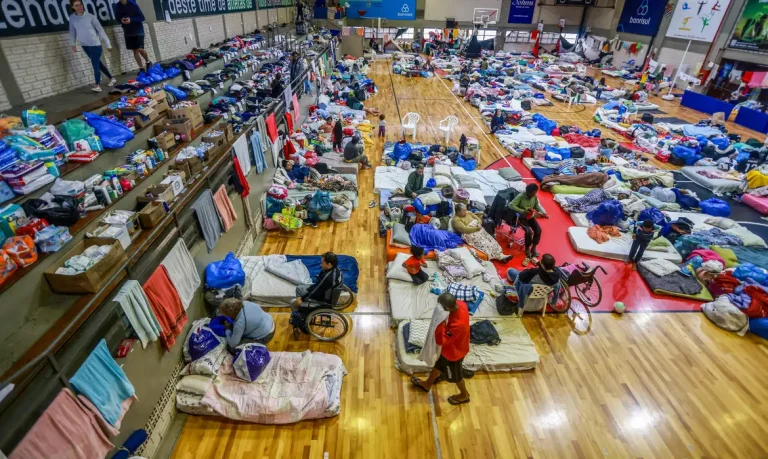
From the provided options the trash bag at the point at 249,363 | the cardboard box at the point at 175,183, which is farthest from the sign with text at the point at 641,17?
the trash bag at the point at 249,363

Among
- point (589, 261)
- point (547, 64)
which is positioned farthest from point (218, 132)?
point (547, 64)

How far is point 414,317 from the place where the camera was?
5516mm

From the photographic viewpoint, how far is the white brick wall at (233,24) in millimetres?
11942

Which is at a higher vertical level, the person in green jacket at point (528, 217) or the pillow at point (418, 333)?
the person in green jacket at point (528, 217)

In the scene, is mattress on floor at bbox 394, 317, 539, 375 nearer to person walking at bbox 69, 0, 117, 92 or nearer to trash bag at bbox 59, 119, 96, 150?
trash bag at bbox 59, 119, 96, 150

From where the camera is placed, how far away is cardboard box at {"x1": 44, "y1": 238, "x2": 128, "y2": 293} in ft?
10.3

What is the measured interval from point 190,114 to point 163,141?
3.19 ft

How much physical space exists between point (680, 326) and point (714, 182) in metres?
6.40

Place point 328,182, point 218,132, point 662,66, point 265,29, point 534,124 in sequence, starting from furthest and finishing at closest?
1. point 662,66
2. point 265,29
3. point 534,124
4. point 328,182
5. point 218,132

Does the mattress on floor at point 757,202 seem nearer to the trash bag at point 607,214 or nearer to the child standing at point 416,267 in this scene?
the trash bag at point 607,214

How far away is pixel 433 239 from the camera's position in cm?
717

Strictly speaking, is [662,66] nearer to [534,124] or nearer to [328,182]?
[534,124]

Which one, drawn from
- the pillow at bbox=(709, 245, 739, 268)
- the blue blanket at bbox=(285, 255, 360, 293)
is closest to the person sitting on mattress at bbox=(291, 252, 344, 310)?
the blue blanket at bbox=(285, 255, 360, 293)

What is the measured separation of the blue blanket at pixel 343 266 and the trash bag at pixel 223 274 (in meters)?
1.13
